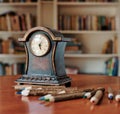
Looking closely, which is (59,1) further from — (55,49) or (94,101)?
(94,101)

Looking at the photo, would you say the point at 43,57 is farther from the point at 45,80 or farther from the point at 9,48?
the point at 9,48

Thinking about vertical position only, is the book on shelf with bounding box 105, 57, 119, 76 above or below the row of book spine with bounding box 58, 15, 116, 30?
below

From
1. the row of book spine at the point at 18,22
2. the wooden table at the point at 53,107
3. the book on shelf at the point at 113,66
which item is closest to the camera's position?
the wooden table at the point at 53,107

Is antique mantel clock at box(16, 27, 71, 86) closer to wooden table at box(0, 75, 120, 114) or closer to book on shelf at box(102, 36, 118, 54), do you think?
wooden table at box(0, 75, 120, 114)

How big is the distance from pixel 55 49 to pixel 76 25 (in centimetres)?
214

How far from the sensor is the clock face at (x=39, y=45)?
1.11m

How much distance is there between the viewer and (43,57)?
1.13 meters

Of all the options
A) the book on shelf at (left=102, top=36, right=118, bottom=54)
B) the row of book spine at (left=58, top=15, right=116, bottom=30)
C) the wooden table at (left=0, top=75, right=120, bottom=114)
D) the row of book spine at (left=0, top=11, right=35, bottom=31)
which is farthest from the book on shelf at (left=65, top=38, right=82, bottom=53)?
the wooden table at (left=0, top=75, right=120, bottom=114)

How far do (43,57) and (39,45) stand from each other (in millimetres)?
56

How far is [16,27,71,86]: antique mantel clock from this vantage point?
1100 millimetres

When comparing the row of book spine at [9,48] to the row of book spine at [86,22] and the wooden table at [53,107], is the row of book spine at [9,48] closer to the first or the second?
the row of book spine at [86,22]

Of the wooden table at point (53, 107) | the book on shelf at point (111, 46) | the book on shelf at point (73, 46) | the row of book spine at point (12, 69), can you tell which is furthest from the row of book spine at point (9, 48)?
the wooden table at point (53, 107)

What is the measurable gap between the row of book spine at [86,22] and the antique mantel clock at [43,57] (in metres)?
2.07

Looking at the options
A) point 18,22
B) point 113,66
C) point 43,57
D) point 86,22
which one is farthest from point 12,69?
point 43,57
